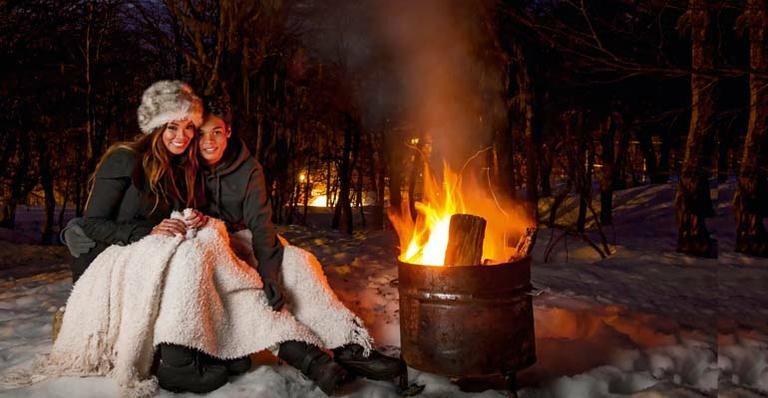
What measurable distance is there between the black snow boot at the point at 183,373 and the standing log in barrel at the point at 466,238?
168cm

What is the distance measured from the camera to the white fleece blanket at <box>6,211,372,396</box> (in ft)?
11.1

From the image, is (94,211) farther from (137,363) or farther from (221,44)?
(221,44)

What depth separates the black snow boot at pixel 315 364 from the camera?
3.46 m

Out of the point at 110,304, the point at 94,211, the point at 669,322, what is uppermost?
the point at 94,211

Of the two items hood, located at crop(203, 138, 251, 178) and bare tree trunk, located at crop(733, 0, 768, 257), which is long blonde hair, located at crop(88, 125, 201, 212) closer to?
hood, located at crop(203, 138, 251, 178)

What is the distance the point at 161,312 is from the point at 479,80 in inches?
249

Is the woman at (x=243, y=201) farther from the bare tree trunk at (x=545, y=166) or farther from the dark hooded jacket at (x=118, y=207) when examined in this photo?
the bare tree trunk at (x=545, y=166)

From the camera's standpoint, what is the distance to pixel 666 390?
11.9 feet

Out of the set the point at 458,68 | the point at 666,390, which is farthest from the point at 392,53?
the point at 666,390

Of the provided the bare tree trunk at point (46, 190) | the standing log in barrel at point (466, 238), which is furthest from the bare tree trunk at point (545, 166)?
the standing log in barrel at point (466, 238)

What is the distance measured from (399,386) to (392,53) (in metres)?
5.59

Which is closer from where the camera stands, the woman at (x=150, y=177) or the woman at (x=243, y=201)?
the woman at (x=150, y=177)

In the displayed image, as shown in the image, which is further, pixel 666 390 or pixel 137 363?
pixel 666 390

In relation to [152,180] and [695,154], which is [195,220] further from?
[695,154]
